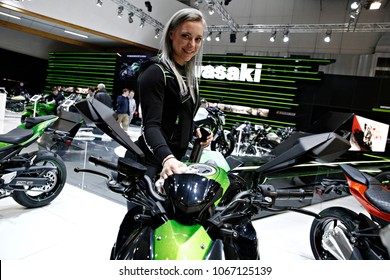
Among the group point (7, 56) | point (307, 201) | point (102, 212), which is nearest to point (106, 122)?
point (102, 212)

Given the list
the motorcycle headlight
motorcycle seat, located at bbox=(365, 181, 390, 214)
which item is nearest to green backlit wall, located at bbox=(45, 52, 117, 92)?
motorcycle seat, located at bbox=(365, 181, 390, 214)

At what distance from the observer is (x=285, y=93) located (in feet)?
37.2

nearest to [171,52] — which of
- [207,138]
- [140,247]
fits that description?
[207,138]

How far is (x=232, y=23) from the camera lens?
12234 mm

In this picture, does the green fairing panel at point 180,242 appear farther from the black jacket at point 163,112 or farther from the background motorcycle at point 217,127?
the background motorcycle at point 217,127

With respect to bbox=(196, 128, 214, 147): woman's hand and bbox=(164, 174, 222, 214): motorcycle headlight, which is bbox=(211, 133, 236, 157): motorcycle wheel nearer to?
bbox=(196, 128, 214, 147): woman's hand

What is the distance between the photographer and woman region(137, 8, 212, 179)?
1.06m

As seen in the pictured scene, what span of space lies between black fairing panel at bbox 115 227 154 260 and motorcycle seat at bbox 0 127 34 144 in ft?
7.73

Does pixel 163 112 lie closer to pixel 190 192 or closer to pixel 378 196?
pixel 190 192

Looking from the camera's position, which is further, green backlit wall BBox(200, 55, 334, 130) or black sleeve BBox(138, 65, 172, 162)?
green backlit wall BBox(200, 55, 334, 130)

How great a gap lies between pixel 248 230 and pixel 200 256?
0.34 meters

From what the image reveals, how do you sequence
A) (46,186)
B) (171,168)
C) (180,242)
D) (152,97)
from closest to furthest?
(180,242), (171,168), (152,97), (46,186)

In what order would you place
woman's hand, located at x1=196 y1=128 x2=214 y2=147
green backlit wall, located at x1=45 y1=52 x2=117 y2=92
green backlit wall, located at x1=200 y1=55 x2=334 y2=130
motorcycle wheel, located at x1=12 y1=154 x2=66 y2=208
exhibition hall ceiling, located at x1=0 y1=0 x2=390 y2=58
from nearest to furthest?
1. woman's hand, located at x1=196 y1=128 x2=214 y2=147
2. motorcycle wheel, located at x1=12 y1=154 x2=66 y2=208
3. exhibition hall ceiling, located at x1=0 y1=0 x2=390 y2=58
4. green backlit wall, located at x1=200 y1=55 x2=334 y2=130
5. green backlit wall, located at x1=45 y1=52 x2=117 y2=92

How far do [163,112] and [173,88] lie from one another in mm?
102
